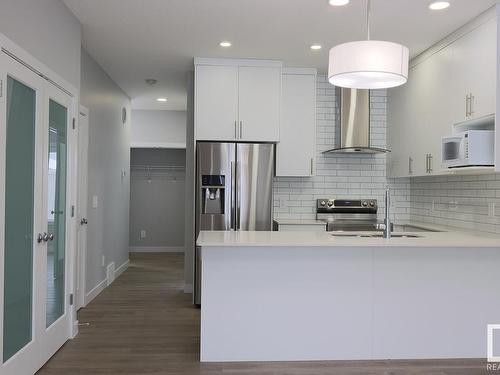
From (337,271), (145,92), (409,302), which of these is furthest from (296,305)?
(145,92)

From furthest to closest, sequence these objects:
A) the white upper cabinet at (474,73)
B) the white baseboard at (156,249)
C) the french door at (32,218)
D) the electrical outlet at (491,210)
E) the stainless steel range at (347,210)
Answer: the white baseboard at (156,249)
the stainless steel range at (347,210)
the electrical outlet at (491,210)
the white upper cabinet at (474,73)
the french door at (32,218)

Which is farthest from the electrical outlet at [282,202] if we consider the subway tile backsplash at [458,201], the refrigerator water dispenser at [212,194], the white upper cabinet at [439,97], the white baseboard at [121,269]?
the white baseboard at [121,269]

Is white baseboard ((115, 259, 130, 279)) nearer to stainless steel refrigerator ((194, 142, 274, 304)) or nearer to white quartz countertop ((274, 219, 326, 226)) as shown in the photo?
stainless steel refrigerator ((194, 142, 274, 304))

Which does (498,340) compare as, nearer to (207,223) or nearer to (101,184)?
(207,223)

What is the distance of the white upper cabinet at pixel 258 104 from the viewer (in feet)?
16.6

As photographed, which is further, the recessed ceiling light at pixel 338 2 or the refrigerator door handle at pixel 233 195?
the refrigerator door handle at pixel 233 195

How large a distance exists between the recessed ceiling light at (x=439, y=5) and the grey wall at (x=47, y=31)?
9.26 feet

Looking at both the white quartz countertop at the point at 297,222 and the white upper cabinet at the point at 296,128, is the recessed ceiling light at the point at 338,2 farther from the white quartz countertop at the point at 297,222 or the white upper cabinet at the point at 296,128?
the white quartz countertop at the point at 297,222

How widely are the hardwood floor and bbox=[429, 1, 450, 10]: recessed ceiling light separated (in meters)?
2.65

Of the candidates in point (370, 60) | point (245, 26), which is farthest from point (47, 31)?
point (370, 60)

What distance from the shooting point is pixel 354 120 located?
540 cm

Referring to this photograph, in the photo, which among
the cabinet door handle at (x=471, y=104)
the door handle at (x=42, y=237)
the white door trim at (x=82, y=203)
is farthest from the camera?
the white door trim at (x=82, y=203)

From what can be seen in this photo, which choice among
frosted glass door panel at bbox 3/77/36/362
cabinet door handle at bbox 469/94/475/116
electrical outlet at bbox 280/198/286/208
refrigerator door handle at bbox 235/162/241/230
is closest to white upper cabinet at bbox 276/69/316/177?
electrical outlet at bbox 280/198/286/208

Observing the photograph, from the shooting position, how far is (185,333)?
13.5 feet
